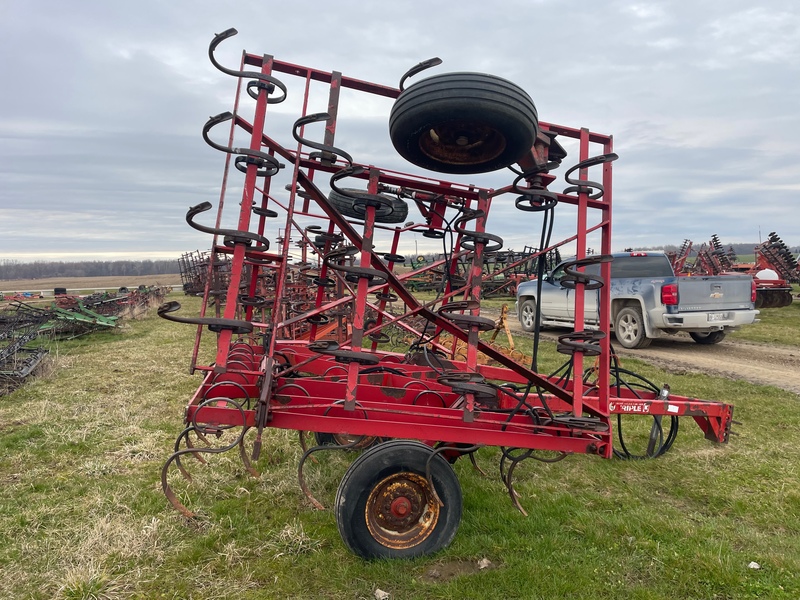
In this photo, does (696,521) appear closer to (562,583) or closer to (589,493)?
(589,493)

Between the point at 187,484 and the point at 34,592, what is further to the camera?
the point at 187,484

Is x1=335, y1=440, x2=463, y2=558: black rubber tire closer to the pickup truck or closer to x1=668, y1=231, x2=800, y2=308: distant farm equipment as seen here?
the pickup truck

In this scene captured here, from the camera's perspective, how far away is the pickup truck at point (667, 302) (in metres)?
9.55

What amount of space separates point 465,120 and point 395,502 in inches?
92.7

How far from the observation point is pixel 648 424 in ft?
18.4

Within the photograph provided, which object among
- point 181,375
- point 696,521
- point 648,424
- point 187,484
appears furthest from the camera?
point 181,375

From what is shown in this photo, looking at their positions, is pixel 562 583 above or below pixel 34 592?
above

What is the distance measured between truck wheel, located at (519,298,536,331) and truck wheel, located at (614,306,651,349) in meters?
3.20

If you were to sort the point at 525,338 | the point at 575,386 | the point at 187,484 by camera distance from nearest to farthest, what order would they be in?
the point at 575,386 < the point at 187,484 < the point at 525,338

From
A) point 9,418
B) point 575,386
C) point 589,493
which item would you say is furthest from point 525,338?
point 9,418

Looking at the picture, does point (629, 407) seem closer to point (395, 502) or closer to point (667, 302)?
point (395, 502)

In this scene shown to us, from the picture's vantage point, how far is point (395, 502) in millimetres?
2943

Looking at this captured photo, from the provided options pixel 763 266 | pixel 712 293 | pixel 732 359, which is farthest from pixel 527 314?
pixel 763 266

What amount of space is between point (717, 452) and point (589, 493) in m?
1.74
